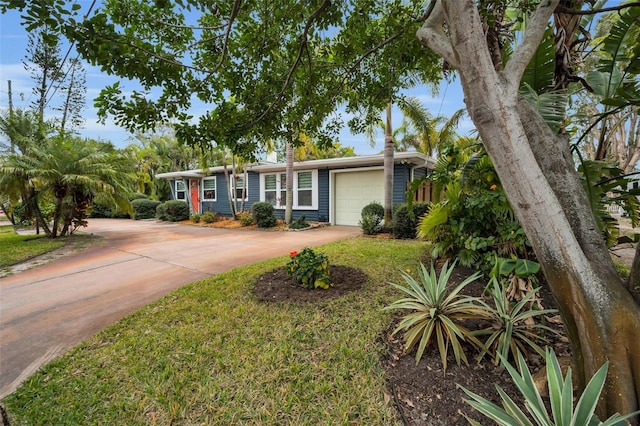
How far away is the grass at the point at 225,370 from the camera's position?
64.9 inches

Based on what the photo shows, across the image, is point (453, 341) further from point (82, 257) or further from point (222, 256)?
point (82, 257)

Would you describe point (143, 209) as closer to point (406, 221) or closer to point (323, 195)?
point (323, 195)

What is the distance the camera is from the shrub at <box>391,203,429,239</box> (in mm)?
6934

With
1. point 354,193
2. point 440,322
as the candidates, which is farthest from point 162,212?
point 440,322

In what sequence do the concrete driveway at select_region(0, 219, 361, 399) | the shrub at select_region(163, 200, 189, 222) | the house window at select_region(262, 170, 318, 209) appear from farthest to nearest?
the shrub at select_region(163, 200, 189, 222) < the house window at select_region(262, 170, 318, 209) < the concrete driveway at select_region(0, 219, 361, 399)

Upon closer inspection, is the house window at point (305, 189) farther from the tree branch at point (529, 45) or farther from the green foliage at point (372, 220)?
the tree branch at point (529, 45)

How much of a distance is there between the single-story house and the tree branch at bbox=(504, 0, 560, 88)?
6.75m

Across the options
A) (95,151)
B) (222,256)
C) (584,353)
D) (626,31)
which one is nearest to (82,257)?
(222,256)

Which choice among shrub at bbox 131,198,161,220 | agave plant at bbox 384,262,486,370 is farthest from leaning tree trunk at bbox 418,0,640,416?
shrub at bbox 131,198,161,220

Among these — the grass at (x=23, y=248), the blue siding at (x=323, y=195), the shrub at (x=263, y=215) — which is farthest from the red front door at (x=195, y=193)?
the blue siding at (x=323, y=195)

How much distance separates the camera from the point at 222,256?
5.72 m

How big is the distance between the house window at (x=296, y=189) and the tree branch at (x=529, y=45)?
9.68 m

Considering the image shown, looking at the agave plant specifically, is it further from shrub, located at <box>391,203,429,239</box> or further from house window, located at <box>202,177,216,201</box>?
house window, located at <box>202,177,216,201</box>

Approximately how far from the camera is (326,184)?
11.0m
